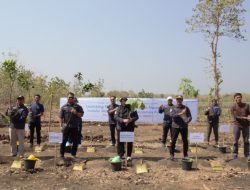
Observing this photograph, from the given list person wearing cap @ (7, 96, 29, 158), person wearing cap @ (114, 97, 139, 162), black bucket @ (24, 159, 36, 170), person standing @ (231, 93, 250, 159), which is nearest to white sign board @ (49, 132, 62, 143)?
black bucket @ (24, 159, 36, 170)

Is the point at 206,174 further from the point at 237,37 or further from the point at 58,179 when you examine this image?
the point at 237,37

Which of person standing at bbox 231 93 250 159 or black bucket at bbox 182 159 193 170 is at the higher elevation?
person standing at bbox 231 93 250 159

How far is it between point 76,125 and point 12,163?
193 cm

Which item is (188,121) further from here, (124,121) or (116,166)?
(116,166)

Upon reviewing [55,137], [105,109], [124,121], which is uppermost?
[105,109]

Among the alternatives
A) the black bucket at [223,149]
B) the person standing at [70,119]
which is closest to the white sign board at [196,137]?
the black bucket at [223,149]

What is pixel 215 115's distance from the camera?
46.9 ft

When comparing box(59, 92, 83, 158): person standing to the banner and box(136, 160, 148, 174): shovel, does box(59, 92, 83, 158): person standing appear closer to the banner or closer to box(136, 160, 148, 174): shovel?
box(136, 160, 148, 174): shovel

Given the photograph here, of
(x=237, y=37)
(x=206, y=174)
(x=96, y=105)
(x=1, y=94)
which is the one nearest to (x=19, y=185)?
(x=206, y=174)

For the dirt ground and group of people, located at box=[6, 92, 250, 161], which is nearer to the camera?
the dirt ground

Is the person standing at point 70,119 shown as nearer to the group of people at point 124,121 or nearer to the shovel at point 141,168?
the group of people at point 124,121

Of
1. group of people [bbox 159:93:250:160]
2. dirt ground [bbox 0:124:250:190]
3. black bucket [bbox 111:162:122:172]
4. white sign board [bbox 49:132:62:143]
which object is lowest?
dirt ground [bbox 0:124:250:190]

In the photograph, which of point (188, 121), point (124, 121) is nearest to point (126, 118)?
point (124, 121)

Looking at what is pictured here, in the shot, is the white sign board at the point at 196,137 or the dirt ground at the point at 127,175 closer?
the dirt ground at the point at 127,175
